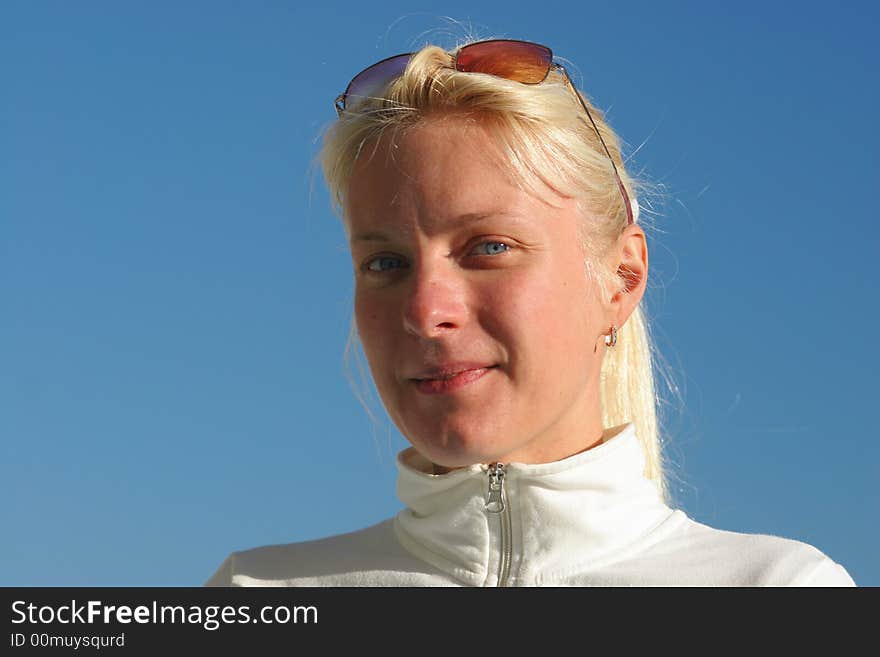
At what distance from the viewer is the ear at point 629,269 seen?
122 inches

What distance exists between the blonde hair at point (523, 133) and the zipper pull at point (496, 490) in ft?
1.92

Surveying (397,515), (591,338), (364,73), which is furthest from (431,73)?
(397,515)

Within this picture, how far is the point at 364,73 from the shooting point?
3203 mm

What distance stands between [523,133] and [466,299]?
0.49 metres

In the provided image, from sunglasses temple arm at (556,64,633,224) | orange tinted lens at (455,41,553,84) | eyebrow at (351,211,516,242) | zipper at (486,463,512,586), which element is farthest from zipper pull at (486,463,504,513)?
orange tinted lens at (455,41,553,84)

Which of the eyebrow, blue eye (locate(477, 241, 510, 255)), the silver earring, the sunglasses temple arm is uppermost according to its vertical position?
the sunglasses temple arm

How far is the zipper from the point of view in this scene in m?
2.83

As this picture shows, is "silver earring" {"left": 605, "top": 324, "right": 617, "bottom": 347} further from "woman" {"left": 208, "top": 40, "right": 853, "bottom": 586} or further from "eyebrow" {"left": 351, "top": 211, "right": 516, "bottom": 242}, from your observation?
"eyebrow" {"left": 351, "top": 211, "right": 516, "bottom": 242}

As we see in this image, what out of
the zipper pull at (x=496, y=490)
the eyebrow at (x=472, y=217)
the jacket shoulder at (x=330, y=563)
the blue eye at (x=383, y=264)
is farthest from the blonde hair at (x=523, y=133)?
the jacket shoulder at (x=330, y=563)

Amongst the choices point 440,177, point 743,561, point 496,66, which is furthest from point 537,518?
point 496,66

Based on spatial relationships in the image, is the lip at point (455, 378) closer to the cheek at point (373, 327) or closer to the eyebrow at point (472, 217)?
the cheek at point (373, 327)

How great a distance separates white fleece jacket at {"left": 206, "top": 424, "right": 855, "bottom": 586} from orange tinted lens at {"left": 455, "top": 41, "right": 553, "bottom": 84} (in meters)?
1.04
